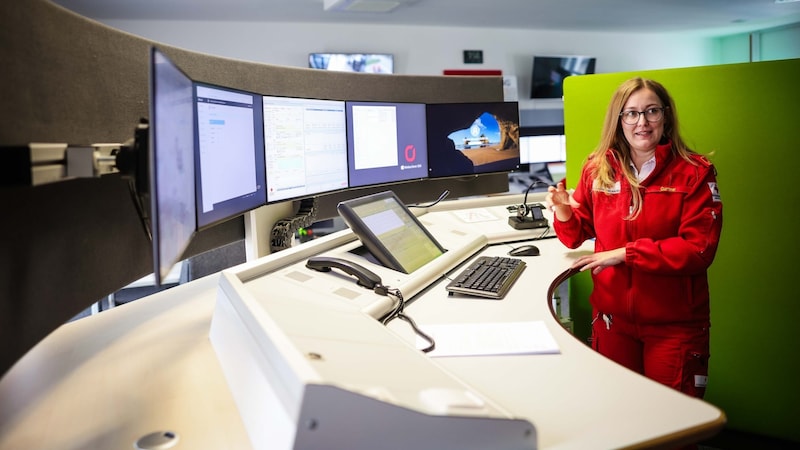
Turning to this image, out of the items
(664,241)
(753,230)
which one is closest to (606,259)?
(664,241)

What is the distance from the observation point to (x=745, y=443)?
2.31 meters

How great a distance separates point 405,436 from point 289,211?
1.34 meters

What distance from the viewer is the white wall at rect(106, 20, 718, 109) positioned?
634 cm

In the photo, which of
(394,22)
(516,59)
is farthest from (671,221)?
(516,59)

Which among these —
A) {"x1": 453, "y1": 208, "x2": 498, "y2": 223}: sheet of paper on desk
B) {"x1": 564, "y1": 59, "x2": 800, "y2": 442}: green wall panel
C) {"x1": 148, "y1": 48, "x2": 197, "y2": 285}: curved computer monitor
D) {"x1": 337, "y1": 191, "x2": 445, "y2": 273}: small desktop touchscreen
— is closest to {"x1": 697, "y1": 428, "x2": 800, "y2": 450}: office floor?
{"x1": 564, "y1": 59, "x2": 800, "y2": 442}: green wall panel

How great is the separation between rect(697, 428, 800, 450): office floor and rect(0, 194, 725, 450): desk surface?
1.32 metres

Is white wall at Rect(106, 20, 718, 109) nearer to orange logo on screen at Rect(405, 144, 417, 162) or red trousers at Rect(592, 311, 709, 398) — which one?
orange logo on screen at Rect(405, 144, 417, 162)

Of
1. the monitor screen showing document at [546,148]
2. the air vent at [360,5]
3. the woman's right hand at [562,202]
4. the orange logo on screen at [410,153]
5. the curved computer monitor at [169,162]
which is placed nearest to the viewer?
the curved computer monitor at [169,162]

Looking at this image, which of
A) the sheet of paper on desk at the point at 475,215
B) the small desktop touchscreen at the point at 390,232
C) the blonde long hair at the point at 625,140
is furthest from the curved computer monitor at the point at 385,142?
the blonde long hair at the point at 625,140

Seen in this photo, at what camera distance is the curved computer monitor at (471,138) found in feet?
8.54

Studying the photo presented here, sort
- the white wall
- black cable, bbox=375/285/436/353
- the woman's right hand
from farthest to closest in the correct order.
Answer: the white wall < the woman's right hand < black cable, bbox=375/285/436/353

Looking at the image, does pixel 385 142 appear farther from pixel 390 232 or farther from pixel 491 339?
pixel 491 339

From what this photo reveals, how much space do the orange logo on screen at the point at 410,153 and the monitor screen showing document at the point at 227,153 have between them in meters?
0.87

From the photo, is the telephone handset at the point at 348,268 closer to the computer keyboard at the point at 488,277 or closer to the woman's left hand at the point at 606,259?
the computer keyboard at the point at 488,277
